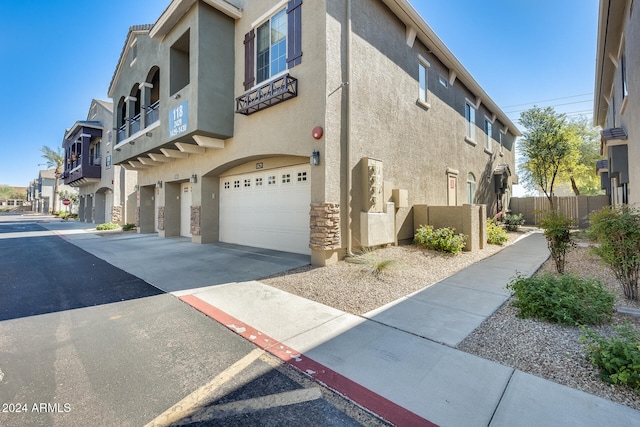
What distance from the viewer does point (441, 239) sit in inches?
329

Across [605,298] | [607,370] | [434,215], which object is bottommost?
[607,370]

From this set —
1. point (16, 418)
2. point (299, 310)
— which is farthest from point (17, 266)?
point (299, 310)

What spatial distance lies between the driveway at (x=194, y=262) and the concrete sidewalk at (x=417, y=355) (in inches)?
37.1

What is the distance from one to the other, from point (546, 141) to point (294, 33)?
1542 centimetres

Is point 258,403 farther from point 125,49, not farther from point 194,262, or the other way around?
point 125,49

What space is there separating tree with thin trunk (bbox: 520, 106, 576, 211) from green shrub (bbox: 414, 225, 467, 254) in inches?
430

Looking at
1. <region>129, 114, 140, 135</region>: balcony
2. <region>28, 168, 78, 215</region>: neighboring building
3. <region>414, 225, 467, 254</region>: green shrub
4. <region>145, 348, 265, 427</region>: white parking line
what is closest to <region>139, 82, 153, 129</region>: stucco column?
<region>129, 114, 140, 135</region>: balcony

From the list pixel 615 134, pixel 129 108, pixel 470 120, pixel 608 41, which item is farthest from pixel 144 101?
pixel 608 41

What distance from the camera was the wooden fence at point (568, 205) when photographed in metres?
16.4

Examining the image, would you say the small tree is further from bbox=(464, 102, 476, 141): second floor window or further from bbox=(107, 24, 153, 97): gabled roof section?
bbox=(107, 24, 153, 97): gabled roof section

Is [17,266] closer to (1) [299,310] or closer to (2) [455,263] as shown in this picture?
(1) [299,310]

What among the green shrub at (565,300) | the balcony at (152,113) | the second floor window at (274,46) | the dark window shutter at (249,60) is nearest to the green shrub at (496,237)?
the green shrub at (565,300)

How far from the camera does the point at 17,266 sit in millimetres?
7508

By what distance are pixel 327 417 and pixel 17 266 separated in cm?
958
